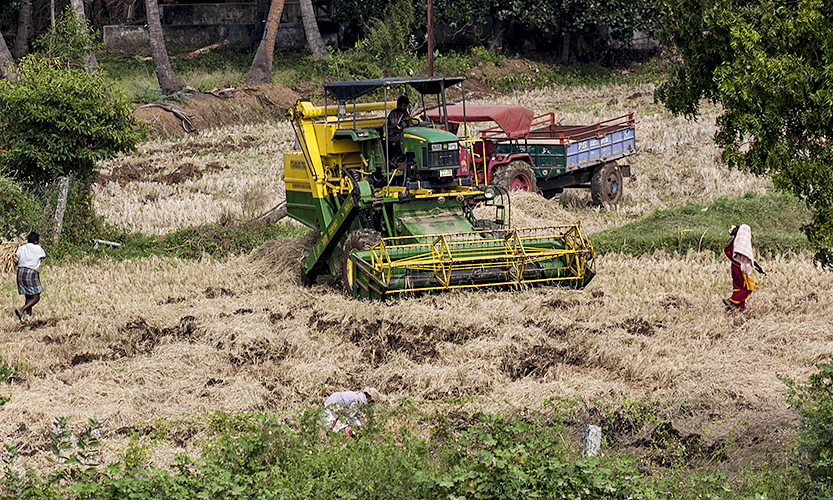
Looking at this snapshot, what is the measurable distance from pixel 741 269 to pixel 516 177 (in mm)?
7709

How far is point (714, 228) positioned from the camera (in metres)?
15.5

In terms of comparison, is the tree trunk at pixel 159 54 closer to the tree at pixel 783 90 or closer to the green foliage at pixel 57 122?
the green foliage at pixel 57 122

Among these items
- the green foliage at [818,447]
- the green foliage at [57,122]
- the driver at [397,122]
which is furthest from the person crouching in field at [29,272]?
the green foliage at [818,447]

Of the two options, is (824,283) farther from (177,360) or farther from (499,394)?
(177,360)

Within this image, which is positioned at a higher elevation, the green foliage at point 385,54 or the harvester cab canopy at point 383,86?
the harvester cab canopy at point 383,86

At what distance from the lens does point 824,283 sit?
1234 cm

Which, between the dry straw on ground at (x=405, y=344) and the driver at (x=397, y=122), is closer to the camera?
the dry straw on ground at (x=405, y=344)

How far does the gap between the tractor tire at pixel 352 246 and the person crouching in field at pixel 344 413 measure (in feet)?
13.9

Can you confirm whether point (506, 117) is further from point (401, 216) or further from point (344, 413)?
point (344, 413)

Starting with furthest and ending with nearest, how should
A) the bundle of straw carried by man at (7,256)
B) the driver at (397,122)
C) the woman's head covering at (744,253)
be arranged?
the bundle of straw carried by man at (7,256), the driver at (397,122), the woman's head covering at (744,253)

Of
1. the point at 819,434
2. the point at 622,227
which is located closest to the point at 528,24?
the point at 622,227

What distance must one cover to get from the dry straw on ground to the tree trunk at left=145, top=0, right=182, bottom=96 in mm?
17790

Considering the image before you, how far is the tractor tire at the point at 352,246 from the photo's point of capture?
40.1 feet

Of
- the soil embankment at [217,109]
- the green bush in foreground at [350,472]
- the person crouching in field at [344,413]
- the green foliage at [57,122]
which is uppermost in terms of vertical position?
the green foliage at [57,122]
